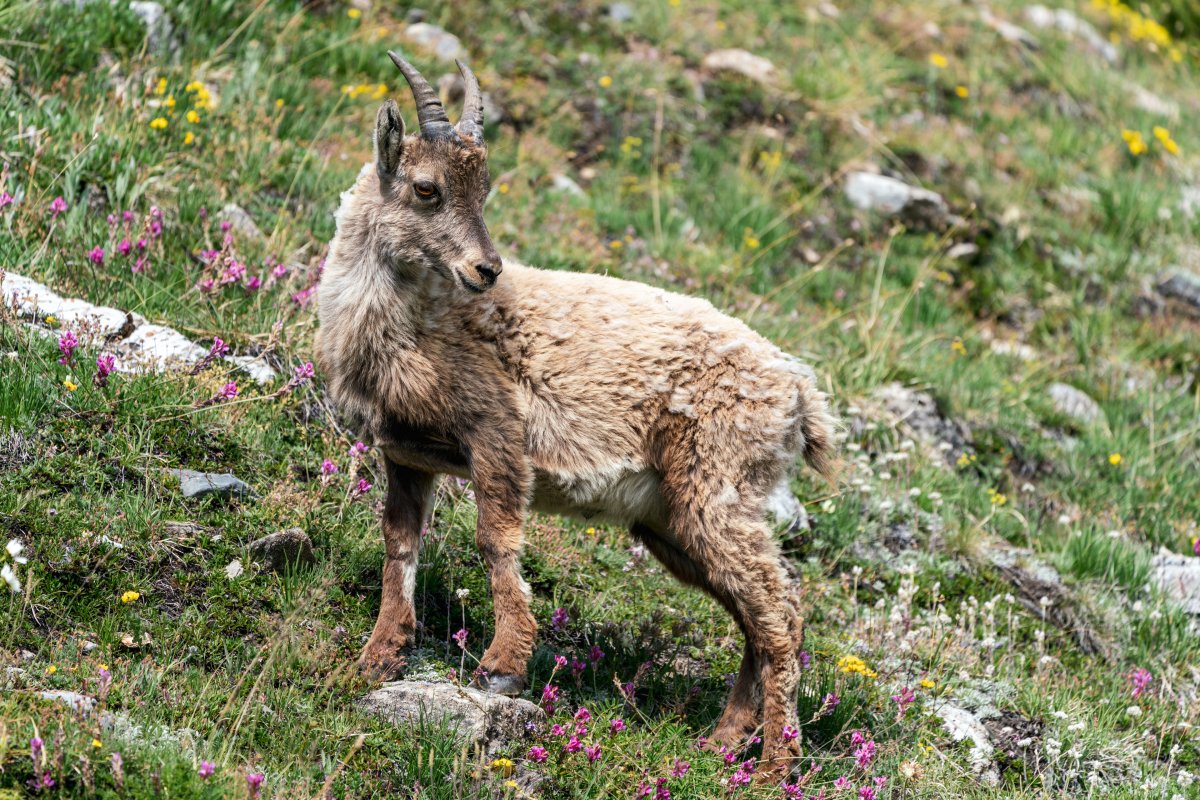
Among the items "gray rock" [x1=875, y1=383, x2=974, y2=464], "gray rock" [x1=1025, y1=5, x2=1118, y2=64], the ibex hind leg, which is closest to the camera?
the ibex hind leg

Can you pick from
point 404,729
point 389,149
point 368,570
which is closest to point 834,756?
point 404,729

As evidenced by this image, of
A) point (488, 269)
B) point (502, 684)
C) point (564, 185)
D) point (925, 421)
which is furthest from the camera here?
point (564, 185)

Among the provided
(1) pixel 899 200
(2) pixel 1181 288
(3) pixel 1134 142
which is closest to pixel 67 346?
(1) pixel 899 200

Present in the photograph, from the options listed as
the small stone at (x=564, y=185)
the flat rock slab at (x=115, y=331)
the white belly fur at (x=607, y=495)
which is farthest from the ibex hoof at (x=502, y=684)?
the small stone at (x=564, y=185)

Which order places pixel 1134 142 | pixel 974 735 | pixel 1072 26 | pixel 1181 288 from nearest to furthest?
pixel 974 735 → pixel 1181 288 → pixel 1134 142 → pixel 1072 26

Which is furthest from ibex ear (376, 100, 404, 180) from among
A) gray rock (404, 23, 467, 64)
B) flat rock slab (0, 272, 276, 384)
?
gray rock (404, 23, 467, 64)

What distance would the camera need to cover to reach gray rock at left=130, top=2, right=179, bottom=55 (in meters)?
9.11

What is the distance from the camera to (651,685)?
5.80 m

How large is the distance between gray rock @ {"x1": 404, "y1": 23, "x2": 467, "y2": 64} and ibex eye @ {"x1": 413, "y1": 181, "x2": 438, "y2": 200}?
5.54m

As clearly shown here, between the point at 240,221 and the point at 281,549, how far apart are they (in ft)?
10.1

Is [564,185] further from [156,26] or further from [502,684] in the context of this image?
[502,684]

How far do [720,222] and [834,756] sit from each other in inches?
229

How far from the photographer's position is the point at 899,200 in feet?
36.9

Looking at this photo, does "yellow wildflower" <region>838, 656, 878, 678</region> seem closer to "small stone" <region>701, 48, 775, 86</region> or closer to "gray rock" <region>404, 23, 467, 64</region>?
"gray rock" <region>404, 23, 467, 64</region>
